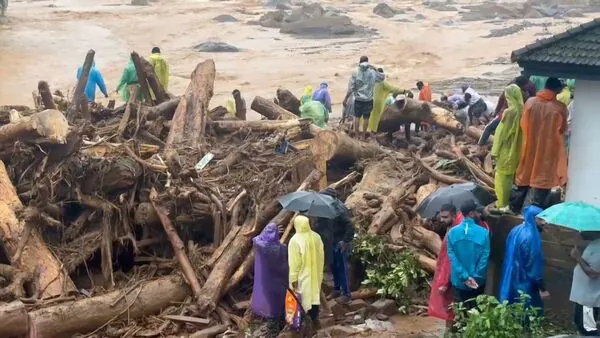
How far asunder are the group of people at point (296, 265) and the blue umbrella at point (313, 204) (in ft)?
0.35

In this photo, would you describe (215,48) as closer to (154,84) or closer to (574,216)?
(154,84)

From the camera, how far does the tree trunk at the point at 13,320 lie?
9.19m

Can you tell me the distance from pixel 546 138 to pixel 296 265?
3232 mm

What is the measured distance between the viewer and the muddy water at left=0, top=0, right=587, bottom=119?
32.4 metres

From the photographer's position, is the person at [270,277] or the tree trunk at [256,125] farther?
the tree trunk at [256,125]

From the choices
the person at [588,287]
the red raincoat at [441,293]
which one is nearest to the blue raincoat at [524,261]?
the person at [588,287]

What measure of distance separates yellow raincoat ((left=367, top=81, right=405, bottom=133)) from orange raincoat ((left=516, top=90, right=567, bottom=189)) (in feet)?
19.3

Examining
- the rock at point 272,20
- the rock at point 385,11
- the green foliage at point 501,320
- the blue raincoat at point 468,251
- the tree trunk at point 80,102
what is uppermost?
the tree trunk at point 80,102

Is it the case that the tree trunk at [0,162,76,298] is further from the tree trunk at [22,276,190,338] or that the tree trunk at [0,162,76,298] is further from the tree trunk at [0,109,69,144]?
the tree trunk at [0,109,69,144]

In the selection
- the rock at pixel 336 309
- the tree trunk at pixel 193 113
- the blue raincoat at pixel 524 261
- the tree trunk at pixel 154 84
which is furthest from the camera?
the tree trunk at pixel 154 84

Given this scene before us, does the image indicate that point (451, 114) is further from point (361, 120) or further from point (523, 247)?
point (523, 247)

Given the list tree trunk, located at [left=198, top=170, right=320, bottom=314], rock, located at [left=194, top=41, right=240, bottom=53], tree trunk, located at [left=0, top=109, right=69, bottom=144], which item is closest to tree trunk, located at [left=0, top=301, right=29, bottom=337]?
tree trunk, located at [left=198, top=170, right=320, bottom=314]

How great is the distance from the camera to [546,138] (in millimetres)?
10352

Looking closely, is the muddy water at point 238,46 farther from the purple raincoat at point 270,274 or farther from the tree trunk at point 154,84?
the purple raincoat at point 270,274
